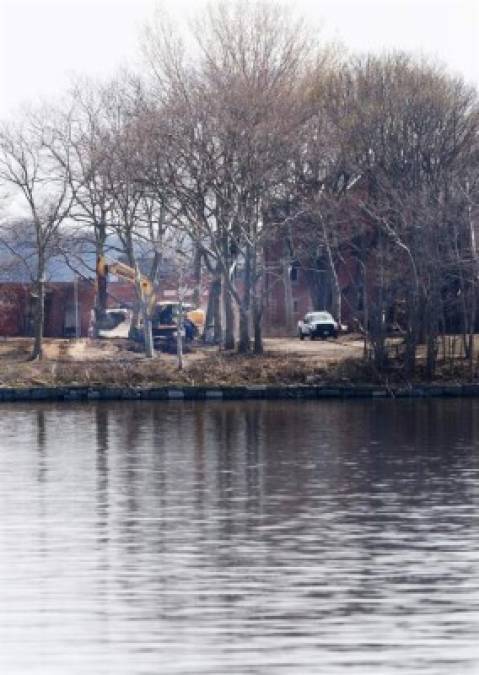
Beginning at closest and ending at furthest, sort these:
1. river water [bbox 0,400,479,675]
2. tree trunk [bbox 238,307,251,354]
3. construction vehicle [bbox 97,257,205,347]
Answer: river water [bbox 0,400,479,675] → tree trunk [bbox 238,307,251,354] → construction vehicle [bbox 97,257,205,347]

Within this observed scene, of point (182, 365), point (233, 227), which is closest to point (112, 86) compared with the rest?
point (233, 227)

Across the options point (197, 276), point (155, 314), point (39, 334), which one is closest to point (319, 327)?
point (197, 276)

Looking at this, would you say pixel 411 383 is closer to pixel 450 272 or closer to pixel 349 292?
pixel 450 272

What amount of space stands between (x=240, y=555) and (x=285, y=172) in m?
53.6

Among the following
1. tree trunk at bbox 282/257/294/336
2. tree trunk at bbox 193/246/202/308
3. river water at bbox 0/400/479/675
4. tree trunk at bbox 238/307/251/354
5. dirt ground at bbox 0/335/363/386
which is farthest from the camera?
tree trunk at bbox 282/257/294/336

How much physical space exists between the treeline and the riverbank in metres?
1.49

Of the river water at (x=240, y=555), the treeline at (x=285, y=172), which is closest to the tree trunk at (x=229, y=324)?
the treeline at (x=285, y=172)

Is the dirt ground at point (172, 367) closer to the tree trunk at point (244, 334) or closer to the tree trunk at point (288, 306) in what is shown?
the tree trunk at point (244, 334)

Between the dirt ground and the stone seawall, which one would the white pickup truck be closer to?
the dirt ground

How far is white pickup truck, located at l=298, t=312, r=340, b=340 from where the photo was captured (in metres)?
88.6

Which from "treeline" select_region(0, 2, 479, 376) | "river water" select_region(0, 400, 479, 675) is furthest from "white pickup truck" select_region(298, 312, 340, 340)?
"river water" select_region(0, 400, 479, 675)

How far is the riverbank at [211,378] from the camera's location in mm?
72625

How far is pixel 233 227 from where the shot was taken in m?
80.6

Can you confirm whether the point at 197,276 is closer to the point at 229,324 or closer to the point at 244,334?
the point at 229,324
